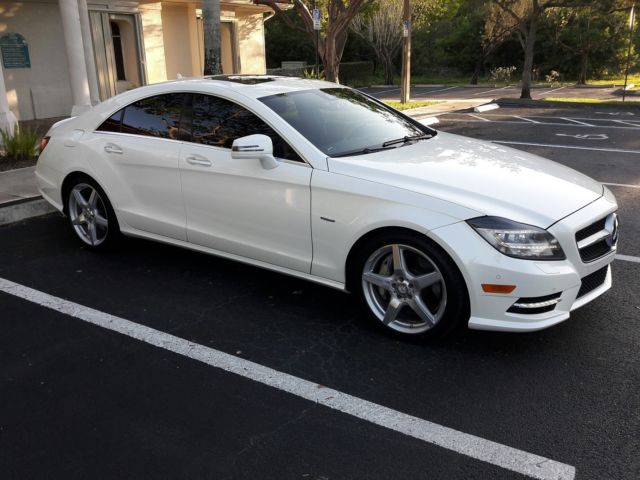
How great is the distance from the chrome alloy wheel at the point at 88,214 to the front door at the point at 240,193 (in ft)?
3.75

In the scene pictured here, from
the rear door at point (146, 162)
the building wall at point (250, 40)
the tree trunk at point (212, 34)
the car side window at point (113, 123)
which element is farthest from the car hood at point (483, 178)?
the building wall at point (250, 40)

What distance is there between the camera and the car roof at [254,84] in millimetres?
4508

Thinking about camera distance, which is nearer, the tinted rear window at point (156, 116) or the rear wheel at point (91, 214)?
the tinted rear window at point (156, 116)

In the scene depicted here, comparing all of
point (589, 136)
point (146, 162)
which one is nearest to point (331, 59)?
point (589, 136)

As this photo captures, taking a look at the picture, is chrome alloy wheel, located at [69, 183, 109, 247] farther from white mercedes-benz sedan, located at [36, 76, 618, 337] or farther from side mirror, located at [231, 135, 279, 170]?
side mirror, located at [231, 135, 279, 170]

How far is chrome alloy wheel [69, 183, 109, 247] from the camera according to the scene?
531 centimetres

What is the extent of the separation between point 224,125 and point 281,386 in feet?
6.89

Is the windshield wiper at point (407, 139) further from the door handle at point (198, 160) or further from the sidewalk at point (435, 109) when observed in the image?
the sidewalk at point (435, 109)

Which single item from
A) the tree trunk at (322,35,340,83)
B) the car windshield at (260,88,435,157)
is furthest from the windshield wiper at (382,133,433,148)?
the tree trunk at (322,35,340,83)

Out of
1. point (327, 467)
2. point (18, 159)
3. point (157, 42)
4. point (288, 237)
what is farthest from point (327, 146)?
point (157, 42)

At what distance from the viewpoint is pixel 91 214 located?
5.36 m

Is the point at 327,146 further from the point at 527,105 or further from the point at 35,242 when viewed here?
the point at 527,105

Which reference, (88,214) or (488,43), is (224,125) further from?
(488,43)

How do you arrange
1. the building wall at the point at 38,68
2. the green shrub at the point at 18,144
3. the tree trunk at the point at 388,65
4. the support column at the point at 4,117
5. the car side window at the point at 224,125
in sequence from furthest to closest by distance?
the tree trunk at the point at 388,65 < the building wall at the point at 38,68 < the support column at the point at 4,117 < the green shrub at the point at 18,144 < the car side window at the point at 224,125
